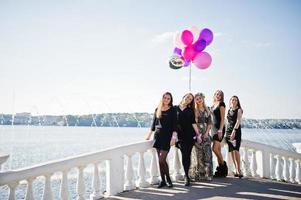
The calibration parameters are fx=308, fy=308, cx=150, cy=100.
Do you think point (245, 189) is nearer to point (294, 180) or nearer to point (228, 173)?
point (228, 173)

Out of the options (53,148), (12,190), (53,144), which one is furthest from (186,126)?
(53,144)

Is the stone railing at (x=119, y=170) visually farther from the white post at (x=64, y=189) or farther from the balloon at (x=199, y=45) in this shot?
the balloon at (x=199, y=45)

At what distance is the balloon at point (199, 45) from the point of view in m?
6.93

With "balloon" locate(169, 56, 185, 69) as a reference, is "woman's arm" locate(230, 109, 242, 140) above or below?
below

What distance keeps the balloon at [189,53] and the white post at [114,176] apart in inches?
117

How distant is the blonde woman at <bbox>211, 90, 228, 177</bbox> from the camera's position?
20.7 feet

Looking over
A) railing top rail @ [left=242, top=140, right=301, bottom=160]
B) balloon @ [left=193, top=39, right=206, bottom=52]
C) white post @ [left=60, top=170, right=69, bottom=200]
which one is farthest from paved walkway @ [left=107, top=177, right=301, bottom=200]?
balloon @ [left=193, top=39, right=206, bottom=52]

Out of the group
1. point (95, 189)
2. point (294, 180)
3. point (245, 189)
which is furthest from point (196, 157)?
point (294, 180)

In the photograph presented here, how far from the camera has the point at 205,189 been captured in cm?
539

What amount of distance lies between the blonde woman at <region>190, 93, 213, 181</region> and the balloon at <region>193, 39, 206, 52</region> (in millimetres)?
1309

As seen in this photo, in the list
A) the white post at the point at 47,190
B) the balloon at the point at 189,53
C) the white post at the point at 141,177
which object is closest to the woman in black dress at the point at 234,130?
the balloon at the point at 189,53

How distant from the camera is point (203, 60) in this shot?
274 inches

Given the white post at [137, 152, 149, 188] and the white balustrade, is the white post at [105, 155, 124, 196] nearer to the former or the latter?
the white post at [137, 152, 149, 188]

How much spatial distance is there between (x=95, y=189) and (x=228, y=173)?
3275 mm
